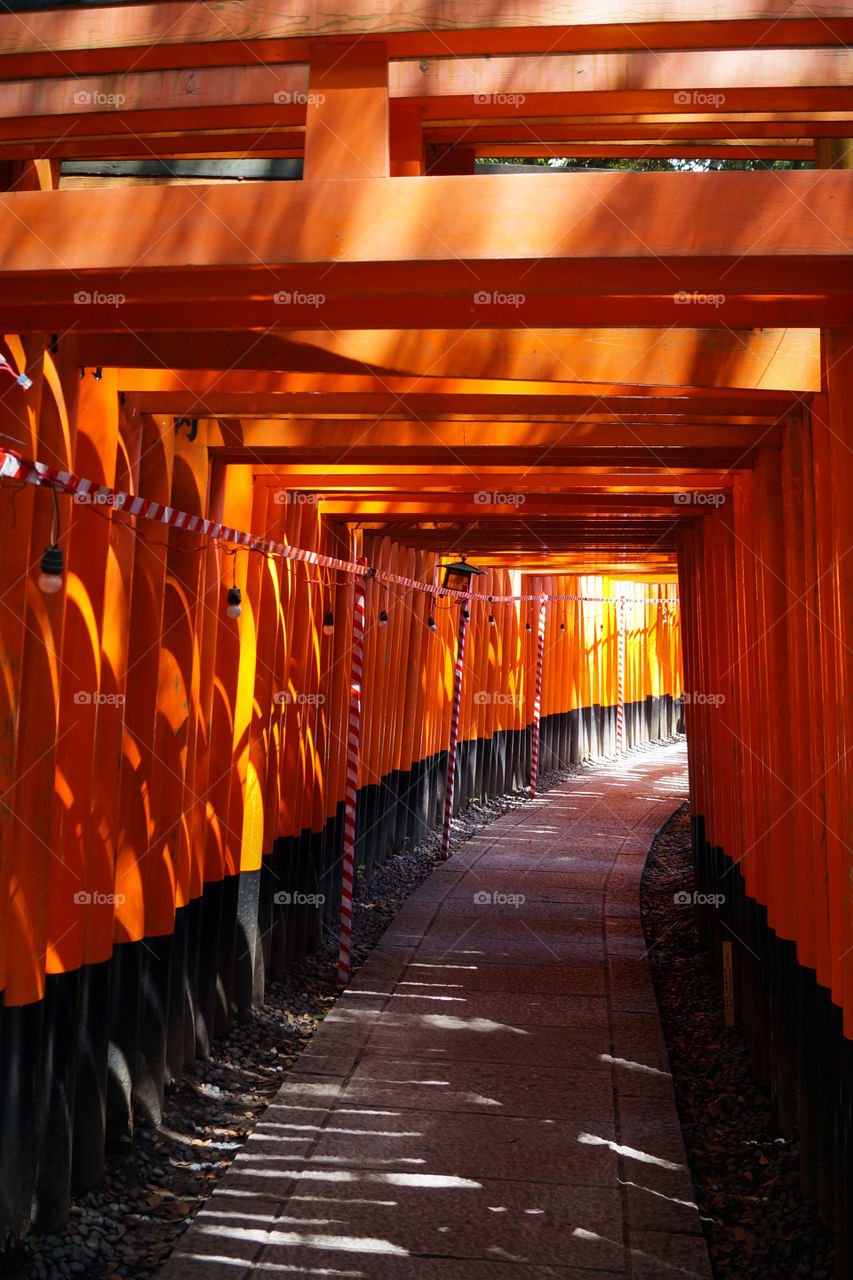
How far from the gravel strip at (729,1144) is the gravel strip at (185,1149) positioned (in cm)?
221

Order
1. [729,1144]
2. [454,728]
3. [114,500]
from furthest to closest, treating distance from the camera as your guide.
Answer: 1. [454,728]
2. [729,1144]
3. [114,500]

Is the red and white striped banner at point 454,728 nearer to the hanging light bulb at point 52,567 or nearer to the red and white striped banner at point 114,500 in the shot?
the red and white striped banner at point 114,500

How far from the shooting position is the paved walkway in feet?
13.3

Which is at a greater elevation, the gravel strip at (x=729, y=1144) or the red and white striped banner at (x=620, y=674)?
the red and white striped banner at (x=620, y=674)

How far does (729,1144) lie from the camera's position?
5281 mm

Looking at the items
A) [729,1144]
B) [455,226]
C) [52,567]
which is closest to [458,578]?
[729,1144]

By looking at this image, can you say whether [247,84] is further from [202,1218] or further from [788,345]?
[202,1218]

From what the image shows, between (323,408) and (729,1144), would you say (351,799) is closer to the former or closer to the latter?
(323,408)

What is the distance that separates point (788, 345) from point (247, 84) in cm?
225

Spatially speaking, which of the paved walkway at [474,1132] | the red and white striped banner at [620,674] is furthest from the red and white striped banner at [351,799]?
the red and white striped banner at [620,674]

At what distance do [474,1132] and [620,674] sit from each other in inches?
747

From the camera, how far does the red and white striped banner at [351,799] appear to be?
7.68m

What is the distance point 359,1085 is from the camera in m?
5.66

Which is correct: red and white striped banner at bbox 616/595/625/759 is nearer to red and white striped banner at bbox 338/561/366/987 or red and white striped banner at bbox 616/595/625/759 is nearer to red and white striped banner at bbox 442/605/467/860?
red and white striped banner at bbox 442/605/467/860
